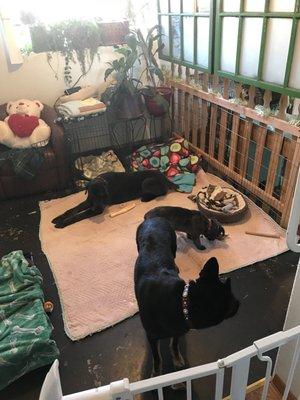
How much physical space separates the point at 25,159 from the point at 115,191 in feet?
2.92

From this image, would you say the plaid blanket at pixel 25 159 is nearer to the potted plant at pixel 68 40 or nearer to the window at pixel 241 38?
the potted plant at pixel 68 40

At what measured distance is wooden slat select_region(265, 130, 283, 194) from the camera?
2.43 meters

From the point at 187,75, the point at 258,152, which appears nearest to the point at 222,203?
the point at 258,152

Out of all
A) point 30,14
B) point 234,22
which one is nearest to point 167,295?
point 234,22

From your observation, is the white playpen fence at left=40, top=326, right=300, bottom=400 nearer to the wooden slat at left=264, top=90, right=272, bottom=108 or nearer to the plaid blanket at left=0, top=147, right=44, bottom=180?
the wooden slat at left=264, top=90, right=272, bottom=108

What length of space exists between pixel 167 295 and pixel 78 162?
8.14 feet

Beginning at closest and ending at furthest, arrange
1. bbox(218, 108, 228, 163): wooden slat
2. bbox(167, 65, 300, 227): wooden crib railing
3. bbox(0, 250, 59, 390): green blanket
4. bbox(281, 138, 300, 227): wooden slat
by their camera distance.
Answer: bbox(0, 250, 59, 390): green blanket → bbox(281, 138, 300, 227): wooden slat → bbox(167, 65, 300, 227): wooden crib railing → bbox(218, 108, 228, 163): wooden slat

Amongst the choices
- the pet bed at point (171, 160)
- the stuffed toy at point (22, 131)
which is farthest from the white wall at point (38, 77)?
the pet bed at point (171, 160)

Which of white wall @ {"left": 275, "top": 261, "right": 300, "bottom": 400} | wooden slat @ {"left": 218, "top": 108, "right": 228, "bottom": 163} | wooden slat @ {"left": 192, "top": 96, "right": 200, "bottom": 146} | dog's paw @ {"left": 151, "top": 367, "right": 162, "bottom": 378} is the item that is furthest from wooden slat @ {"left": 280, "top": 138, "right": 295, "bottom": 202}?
dog's paw @ {"left": 151, "top": 367, "right": 162, "bottom": 378}

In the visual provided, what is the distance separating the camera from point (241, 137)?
2.84 m

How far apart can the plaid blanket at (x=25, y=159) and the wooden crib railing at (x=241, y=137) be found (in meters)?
1.69

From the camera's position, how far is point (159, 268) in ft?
5.11

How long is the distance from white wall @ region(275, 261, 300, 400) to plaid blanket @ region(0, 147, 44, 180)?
250 centimetres

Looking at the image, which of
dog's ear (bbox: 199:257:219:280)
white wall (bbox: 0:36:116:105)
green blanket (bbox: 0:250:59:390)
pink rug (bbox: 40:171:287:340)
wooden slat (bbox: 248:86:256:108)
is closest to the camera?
dog's ear (bbox: 199:257:219:280)
